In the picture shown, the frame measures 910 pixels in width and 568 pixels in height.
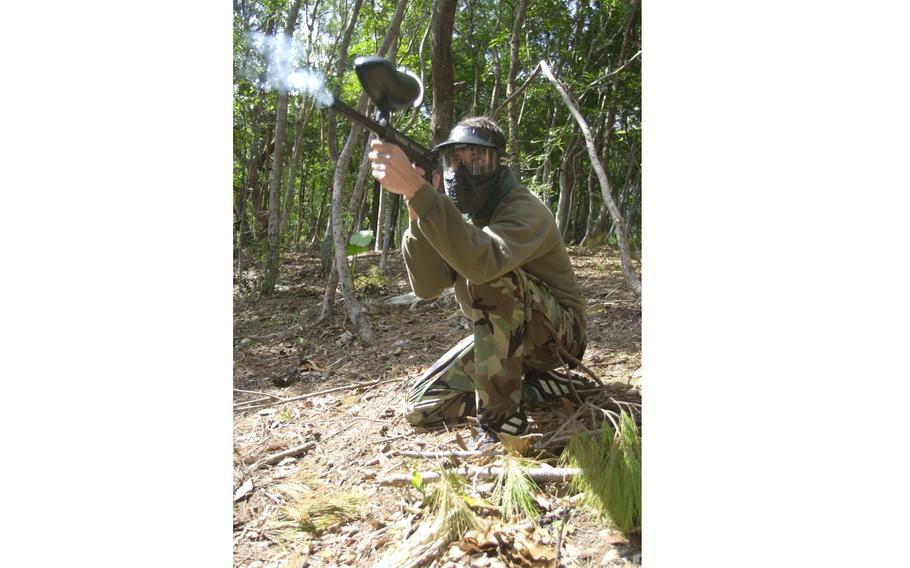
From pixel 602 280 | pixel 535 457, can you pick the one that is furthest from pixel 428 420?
pixel 602 280

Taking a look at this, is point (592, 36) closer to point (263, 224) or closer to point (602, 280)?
point (602, 280)

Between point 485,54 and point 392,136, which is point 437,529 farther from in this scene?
point 485,54

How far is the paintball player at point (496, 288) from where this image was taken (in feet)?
7.88

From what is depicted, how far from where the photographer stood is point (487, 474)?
2166 millimetres

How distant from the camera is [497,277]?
8.02ft

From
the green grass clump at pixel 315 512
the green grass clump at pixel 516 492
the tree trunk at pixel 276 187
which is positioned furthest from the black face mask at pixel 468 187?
the tree trunk at pixel 276 187

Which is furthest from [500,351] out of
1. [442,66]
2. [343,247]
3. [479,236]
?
[442,66]

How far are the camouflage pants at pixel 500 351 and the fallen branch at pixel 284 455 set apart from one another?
0.51 meters

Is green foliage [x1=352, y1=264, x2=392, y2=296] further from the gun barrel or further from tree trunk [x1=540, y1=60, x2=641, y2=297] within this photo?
the gun barrel

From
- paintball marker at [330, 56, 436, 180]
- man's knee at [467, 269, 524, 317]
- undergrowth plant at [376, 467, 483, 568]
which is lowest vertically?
undergrowth plant at [376, 467, 483, 568]

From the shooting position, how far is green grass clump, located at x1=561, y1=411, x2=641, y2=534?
176 cm

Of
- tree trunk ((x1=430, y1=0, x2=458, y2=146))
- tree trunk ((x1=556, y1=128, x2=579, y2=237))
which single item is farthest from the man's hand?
tree trunk ((x1=556, y1=128, x2=579, y2=237))

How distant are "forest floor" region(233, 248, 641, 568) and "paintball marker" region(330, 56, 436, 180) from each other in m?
1.34

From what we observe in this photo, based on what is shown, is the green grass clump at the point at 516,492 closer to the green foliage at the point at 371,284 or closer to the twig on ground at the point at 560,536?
the twig on ground at the point at 560,536
